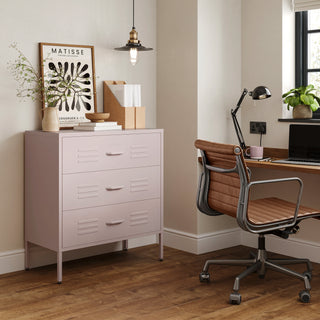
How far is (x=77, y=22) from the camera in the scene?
164 inches

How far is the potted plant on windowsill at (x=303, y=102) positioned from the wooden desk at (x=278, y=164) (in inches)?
11.9

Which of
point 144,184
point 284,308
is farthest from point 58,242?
point 284,308

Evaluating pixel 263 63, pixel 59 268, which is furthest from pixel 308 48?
pixel 59 268

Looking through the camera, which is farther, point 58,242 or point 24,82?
point 24,82

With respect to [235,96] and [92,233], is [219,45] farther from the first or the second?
[92,233]

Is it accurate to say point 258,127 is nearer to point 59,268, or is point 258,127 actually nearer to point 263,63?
point 263,63

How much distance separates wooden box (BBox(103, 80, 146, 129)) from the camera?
4129 millimetres

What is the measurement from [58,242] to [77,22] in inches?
62.1

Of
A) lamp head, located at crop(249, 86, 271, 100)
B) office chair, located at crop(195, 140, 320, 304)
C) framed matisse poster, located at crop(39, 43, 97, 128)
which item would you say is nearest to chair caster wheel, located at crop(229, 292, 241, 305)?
office chair, located at crop(195, 140, 320, 304)

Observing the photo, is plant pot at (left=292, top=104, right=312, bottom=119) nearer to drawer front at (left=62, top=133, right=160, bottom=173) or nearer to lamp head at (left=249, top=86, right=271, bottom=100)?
lamp head at (left=249, top=86, right=271, bottom=100)

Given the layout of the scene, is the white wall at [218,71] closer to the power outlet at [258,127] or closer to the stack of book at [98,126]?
the power outlet at [258,127]

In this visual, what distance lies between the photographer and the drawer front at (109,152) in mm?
3688

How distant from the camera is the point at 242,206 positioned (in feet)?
10.9

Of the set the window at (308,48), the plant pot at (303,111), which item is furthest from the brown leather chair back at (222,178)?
the window at (308,48)
